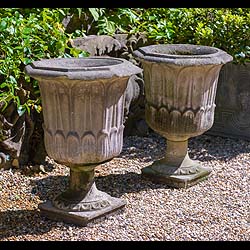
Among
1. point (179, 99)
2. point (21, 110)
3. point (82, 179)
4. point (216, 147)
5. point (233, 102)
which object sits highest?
point (179, 99)

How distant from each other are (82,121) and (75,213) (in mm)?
590

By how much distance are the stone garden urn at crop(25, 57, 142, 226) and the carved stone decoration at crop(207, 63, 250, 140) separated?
7.29 ft

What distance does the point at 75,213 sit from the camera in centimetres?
346

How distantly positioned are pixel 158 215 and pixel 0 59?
5.35 feet

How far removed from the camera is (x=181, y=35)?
552cm

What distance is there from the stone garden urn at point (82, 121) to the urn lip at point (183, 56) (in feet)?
1.73

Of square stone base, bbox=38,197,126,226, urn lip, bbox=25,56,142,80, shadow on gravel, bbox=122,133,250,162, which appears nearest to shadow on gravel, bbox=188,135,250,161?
shadow on gravel, bbox=122,133,250,162

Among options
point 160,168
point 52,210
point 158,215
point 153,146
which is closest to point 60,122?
point 52,210

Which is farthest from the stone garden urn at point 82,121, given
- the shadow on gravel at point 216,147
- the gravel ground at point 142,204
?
the shadow on gravel at point 216,147

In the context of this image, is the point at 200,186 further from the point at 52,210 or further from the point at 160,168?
the point at 52,210

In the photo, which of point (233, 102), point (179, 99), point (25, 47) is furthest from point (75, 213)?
point (233, 102)

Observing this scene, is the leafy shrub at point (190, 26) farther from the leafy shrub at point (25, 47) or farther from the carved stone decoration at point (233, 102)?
the leafy shrub at point (25, 47)

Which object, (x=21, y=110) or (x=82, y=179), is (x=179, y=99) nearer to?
(x=82, y=179)

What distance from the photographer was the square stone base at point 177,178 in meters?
4.24
